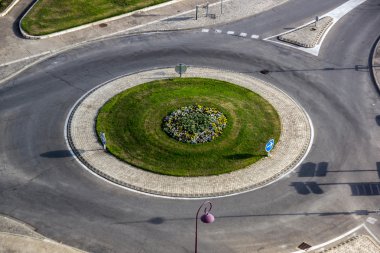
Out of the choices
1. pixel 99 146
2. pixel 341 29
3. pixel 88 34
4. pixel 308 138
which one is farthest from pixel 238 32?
pixel 99 146

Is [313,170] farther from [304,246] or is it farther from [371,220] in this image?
[304,246]

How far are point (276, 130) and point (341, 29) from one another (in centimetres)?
1973

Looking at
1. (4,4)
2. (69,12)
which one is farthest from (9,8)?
(69,12)

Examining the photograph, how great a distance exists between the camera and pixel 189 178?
34031 mm

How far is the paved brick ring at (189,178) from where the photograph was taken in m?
33.4

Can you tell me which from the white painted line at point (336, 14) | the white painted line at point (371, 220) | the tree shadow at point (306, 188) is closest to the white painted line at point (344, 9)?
the white painted line at point (336, 14)

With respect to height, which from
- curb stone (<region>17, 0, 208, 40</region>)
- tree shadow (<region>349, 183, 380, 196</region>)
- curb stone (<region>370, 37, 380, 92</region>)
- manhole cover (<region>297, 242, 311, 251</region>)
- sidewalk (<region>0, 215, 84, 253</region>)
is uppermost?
curb stone (<region>17, 0, 208, 40</region>)

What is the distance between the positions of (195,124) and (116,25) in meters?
18.7

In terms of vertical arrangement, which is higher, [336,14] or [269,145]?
[336,14]

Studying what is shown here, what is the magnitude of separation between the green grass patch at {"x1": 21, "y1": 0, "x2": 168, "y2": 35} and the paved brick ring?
11114 mm

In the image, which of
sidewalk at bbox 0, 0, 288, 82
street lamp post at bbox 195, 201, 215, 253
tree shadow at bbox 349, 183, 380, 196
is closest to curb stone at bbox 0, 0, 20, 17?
sidewalk at bbox 0, 0, 288, 82

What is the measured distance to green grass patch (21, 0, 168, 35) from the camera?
50562 millimetres

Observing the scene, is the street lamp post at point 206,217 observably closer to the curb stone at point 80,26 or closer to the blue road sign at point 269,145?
the blue road sign at point 269,145

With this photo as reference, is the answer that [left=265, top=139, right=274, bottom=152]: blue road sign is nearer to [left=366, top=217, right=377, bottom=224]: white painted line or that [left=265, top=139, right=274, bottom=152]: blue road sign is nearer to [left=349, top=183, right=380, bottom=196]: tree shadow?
[left=349, top=183, right=380, bottom=196]: tree shadow
